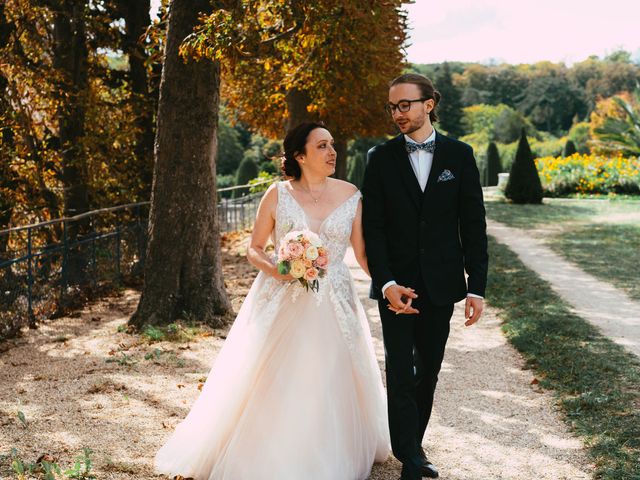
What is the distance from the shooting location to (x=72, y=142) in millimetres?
13336

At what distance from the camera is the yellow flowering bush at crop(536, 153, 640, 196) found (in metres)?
27.4

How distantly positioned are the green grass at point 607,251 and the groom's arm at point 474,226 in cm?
693

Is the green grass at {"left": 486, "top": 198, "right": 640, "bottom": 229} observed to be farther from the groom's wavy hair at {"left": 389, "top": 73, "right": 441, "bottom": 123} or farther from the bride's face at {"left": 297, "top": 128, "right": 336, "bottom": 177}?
the groom's wavy hair at {"left": 389, "top": 73, "right": 441, "bottom": 123}

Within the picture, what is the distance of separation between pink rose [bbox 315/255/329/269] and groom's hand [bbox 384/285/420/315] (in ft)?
1.19

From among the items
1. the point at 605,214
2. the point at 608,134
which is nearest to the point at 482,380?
the point at 605,214

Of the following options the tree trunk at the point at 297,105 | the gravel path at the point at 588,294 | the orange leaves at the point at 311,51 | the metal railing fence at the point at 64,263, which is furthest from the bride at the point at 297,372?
the tree trunk at the point at 297,105

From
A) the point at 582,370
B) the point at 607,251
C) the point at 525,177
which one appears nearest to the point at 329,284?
the point at 582,370

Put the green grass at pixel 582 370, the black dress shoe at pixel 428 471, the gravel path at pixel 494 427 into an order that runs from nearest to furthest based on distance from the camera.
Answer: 1. the black dress shoe at pixel 428 471
2. the gravel path at pixel 494 427
3. the green grass at pixel 582 370

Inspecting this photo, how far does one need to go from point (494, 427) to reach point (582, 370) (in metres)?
1.59

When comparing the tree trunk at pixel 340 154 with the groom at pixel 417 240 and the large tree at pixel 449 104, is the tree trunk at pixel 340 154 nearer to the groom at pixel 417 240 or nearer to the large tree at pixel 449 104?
the groom at pixel 417 240

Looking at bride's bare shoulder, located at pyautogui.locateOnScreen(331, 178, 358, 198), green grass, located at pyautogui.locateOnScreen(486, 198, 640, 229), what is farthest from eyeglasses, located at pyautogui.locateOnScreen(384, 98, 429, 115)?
green grass, located at pyautogui.locateOnScreen(486, 198, 640, 229)

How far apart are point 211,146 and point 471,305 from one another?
4.96 m

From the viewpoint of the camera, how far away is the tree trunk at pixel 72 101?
12.9 m

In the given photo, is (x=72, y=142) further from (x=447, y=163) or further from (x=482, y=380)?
(x=447, y=163)
